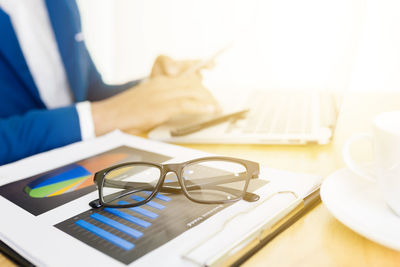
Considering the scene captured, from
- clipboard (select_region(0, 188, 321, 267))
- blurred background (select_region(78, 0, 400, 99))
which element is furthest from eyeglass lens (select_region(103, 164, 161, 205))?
blurred background (select_region(78, 0, 400, 99))

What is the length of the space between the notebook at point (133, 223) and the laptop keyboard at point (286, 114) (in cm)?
22

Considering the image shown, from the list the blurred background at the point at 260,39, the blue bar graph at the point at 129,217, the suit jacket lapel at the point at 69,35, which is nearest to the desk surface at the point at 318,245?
the blue bar graph at the point at 129,217

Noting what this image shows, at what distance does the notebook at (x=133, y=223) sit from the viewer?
0.32 metres

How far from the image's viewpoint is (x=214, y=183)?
0.43 m

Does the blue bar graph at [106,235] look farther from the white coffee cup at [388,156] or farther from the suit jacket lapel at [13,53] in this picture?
the suit jacket lapel at [13,53]

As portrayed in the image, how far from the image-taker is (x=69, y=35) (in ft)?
3.14

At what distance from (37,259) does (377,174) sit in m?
0.35

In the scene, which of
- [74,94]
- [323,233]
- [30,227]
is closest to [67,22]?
[74,94]

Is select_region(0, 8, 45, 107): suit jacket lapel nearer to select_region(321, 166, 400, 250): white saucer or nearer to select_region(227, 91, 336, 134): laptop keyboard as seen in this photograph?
select_region(227, 91, 336, 134): laptop keyboard

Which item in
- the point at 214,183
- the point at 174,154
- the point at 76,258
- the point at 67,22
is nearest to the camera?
the point at 76,258

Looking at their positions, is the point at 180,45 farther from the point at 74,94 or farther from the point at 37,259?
the point at 37,259

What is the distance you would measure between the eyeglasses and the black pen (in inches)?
7.8

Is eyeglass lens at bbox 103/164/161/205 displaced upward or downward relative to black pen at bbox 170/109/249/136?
upward

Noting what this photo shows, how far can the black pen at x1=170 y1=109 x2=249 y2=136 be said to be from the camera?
0.68 metres
